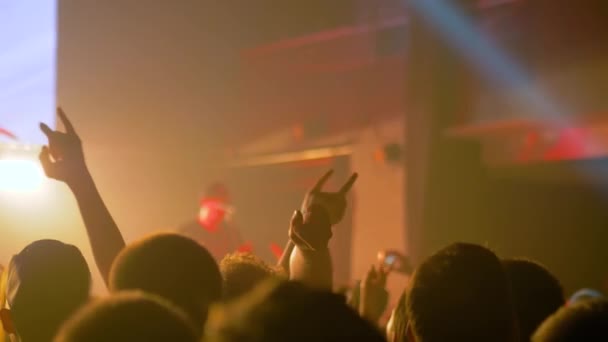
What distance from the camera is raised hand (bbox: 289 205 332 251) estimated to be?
210 centimetres

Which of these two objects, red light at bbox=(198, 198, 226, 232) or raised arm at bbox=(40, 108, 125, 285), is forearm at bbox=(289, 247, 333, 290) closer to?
raised arm at bbox=(40, 108, 125, 285)

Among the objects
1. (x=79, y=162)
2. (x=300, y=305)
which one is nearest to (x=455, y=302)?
(x=300, y=305)

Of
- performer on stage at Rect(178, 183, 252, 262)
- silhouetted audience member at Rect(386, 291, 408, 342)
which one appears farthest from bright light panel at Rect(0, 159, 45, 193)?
silhouetted audience member at Rect(386, 291, 408, 342)

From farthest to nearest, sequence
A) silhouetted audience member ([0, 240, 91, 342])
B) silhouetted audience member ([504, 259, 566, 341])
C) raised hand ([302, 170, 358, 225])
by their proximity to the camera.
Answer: raised hand ([302, 170, 358, 225]) → silhouetted audience member ([504, 259, 566, 341]) → silhouetted audience member ([0, 240, 91, 342])

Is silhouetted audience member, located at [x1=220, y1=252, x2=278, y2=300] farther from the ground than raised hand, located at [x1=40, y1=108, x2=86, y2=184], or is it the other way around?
raised hand, located at [x1=40, y1=108, x2=86, y2=184]

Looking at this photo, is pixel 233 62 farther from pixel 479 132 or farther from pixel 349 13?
pixel 479 132

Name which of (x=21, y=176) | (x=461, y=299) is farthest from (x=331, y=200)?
(x=21, y=176)

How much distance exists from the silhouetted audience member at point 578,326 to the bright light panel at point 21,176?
490cm

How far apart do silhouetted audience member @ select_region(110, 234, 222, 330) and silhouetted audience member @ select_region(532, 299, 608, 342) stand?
0.63 meters

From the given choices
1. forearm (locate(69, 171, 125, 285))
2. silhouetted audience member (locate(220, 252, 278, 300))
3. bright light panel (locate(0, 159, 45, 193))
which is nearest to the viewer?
silhouetted audience member (locate(220, 252, 278, 300))

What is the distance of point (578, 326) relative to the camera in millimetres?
1445

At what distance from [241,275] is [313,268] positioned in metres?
0.32

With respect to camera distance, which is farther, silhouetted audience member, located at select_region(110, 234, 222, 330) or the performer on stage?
the performer on stage

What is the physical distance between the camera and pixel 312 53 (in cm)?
930
